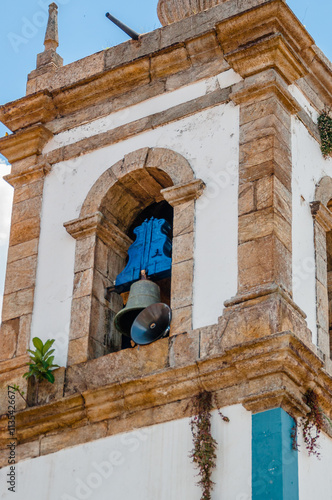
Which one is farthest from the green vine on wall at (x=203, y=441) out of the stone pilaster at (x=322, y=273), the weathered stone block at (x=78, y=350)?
the weathered stone block at (x=78, y=350)

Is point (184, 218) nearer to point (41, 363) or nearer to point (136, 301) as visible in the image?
point (136, 301)

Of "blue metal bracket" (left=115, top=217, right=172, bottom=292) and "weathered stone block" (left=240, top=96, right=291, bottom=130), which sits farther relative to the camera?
"blue metal bracket" (left=115, top=217, right=172, bottom=292)

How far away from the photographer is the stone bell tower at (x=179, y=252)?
13.9 meters

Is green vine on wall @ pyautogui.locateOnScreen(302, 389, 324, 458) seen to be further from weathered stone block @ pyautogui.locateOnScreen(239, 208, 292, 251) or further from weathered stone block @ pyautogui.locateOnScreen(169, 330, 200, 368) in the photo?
weathered stone block @ pyautogui.locateOnScreen(239, 208, 292, 251)

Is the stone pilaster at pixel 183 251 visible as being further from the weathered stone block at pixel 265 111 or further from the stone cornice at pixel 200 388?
the weathered stone block at pixel 265 111

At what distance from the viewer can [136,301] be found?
1517 cm

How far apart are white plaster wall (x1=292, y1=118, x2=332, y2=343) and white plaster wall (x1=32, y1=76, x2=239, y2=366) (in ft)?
1.94

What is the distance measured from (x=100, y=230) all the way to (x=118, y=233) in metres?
0.24

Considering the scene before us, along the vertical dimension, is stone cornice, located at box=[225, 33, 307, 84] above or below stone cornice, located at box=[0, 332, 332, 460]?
above

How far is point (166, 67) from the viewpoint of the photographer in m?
16.5

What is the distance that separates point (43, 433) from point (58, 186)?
292 cm

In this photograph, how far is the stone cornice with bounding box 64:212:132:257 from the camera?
1595 cm

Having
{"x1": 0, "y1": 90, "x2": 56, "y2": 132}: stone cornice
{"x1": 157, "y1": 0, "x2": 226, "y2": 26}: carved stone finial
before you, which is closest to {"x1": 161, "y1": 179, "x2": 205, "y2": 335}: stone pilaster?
{"x1": 0, "y1": 90, "x2": 56, "y2": 132}: stone cornice

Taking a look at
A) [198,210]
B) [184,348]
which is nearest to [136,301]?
[184,348]
